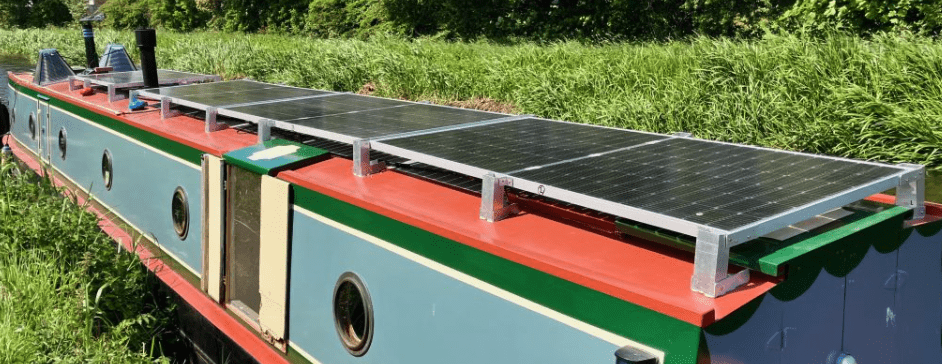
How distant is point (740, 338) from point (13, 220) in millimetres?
5025

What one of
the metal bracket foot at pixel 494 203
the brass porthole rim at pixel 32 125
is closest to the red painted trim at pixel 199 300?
the metal bracket foot at pixel 494 203

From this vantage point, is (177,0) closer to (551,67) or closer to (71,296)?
(551,67)

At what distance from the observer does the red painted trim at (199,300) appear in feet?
12.9

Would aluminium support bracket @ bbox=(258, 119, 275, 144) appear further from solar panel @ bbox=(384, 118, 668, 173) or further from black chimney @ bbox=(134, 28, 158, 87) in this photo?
black chimney @ bbox=(134, 28, 158, 87)

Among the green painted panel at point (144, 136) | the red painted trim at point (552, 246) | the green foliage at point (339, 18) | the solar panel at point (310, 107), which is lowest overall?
the green painted panel at point (144, 136)

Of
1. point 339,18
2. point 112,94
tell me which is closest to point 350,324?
point 112,94

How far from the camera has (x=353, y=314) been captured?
344 cm

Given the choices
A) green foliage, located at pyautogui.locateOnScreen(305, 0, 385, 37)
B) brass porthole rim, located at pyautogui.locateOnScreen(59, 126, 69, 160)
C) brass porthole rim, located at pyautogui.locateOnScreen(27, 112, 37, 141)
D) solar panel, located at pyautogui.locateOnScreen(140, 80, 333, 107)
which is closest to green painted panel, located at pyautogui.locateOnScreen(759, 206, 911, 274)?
solar panel, located at pyautogui.locateOnScreen(140, 80, 333, 107)

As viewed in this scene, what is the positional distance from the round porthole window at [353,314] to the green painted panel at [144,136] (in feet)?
4.74

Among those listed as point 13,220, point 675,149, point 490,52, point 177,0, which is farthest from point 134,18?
point 675,149

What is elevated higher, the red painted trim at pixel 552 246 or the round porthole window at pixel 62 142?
the red painted trim at pixel 552 246

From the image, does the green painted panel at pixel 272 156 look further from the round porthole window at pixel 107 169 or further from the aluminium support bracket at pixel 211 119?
the round porthole window at pixel 107 169

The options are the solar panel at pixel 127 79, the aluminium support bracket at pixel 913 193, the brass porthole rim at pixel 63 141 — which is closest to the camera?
the aluminium support bracket at pixel 913 193

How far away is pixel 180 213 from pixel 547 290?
308 centimetres
